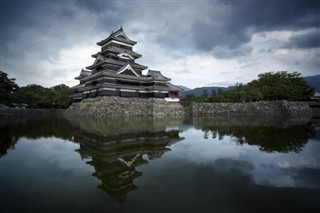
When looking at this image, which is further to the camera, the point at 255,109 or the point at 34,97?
the point at 34,97

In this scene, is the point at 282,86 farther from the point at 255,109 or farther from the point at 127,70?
the point at 127,70

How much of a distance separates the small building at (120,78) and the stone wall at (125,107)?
3.97 feet

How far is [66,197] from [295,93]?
43.9m

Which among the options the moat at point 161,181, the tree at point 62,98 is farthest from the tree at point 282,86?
the tree at point 62,98

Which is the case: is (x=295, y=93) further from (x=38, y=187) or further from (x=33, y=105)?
(x=33, y=105)

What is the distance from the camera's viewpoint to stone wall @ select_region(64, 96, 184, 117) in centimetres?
2794

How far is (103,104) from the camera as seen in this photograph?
92.6 ft

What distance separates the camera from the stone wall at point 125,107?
27.9 metres

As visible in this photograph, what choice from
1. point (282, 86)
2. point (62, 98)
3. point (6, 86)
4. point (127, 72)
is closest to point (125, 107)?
point (127, 72)

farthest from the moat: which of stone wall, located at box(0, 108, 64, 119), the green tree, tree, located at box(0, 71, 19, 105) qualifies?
the green tree

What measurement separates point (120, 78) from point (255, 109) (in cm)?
2289

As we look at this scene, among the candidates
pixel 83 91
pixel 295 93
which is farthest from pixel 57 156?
pixel 295 93

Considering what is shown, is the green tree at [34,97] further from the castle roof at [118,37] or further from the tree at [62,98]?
the castle roof at [118,37]

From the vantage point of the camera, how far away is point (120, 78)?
3091 centimetres
